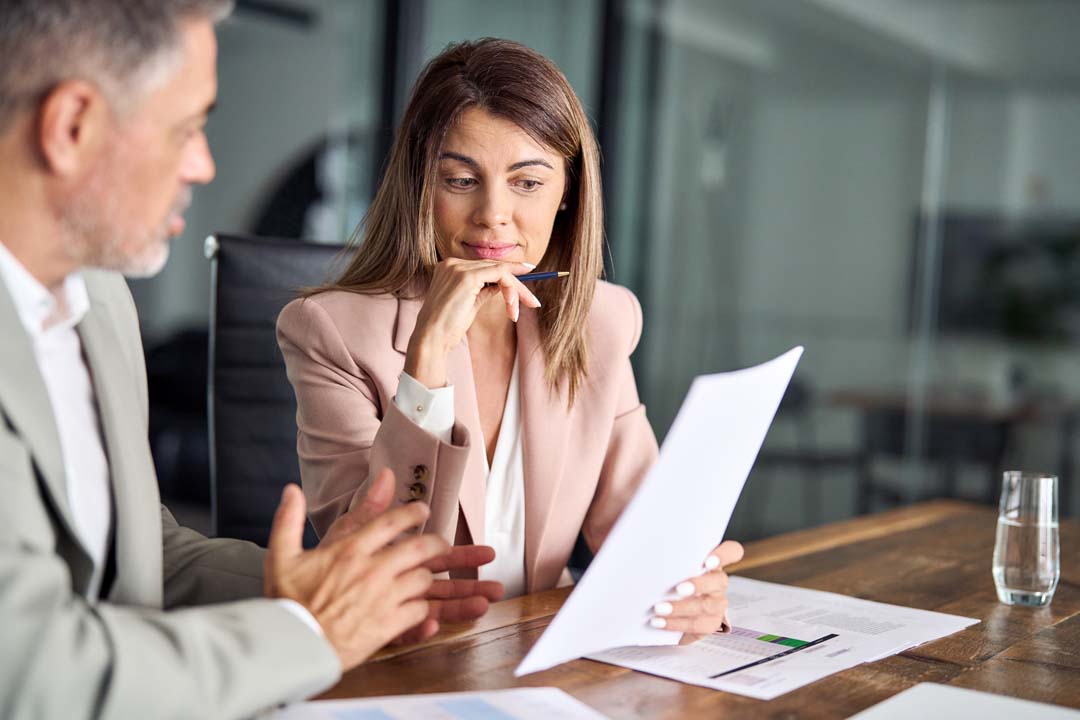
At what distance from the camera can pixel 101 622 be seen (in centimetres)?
79

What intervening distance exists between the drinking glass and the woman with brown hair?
0.53m

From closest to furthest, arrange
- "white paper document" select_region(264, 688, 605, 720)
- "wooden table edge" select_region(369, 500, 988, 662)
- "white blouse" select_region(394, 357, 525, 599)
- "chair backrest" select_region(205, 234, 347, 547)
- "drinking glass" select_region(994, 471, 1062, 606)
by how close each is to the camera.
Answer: "white paper document" select_region(264, 688, 605, 720) → "wooden table edge" select_region(369, 500, 988, 662) → "drinking glass" select_region(994, 471, 1062, 606) → "white blouse" select_region(394, 357, 525, 599) → "chair backrest" select_region(205, 234, 347, 547)

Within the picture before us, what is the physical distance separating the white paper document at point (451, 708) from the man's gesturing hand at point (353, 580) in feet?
0.13

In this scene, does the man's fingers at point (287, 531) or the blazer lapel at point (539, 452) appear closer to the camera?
the man's fingers at point (287, 531)

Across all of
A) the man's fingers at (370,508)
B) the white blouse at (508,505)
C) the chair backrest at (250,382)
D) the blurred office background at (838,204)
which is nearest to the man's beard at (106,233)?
the man's fingers at (370,508)

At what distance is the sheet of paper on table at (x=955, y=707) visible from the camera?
3.26ft

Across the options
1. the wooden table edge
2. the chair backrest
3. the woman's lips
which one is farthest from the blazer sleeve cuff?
the chair backrest

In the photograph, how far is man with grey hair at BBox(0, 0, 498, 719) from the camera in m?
0.77

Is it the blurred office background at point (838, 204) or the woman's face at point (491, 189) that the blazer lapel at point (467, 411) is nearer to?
the woman's face at point (491, 189)

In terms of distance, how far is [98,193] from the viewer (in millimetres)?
839

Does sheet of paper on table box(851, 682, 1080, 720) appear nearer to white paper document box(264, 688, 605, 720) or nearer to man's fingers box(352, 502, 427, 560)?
white paper document box(264, 688, 605, 720)

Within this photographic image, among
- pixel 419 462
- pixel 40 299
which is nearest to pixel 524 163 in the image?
pixel 419 462

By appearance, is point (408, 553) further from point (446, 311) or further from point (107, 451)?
point (446, 311)

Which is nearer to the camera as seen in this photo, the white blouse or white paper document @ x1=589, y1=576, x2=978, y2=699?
white paper document @ x1=589, y1=576, x2=978, y2=699
